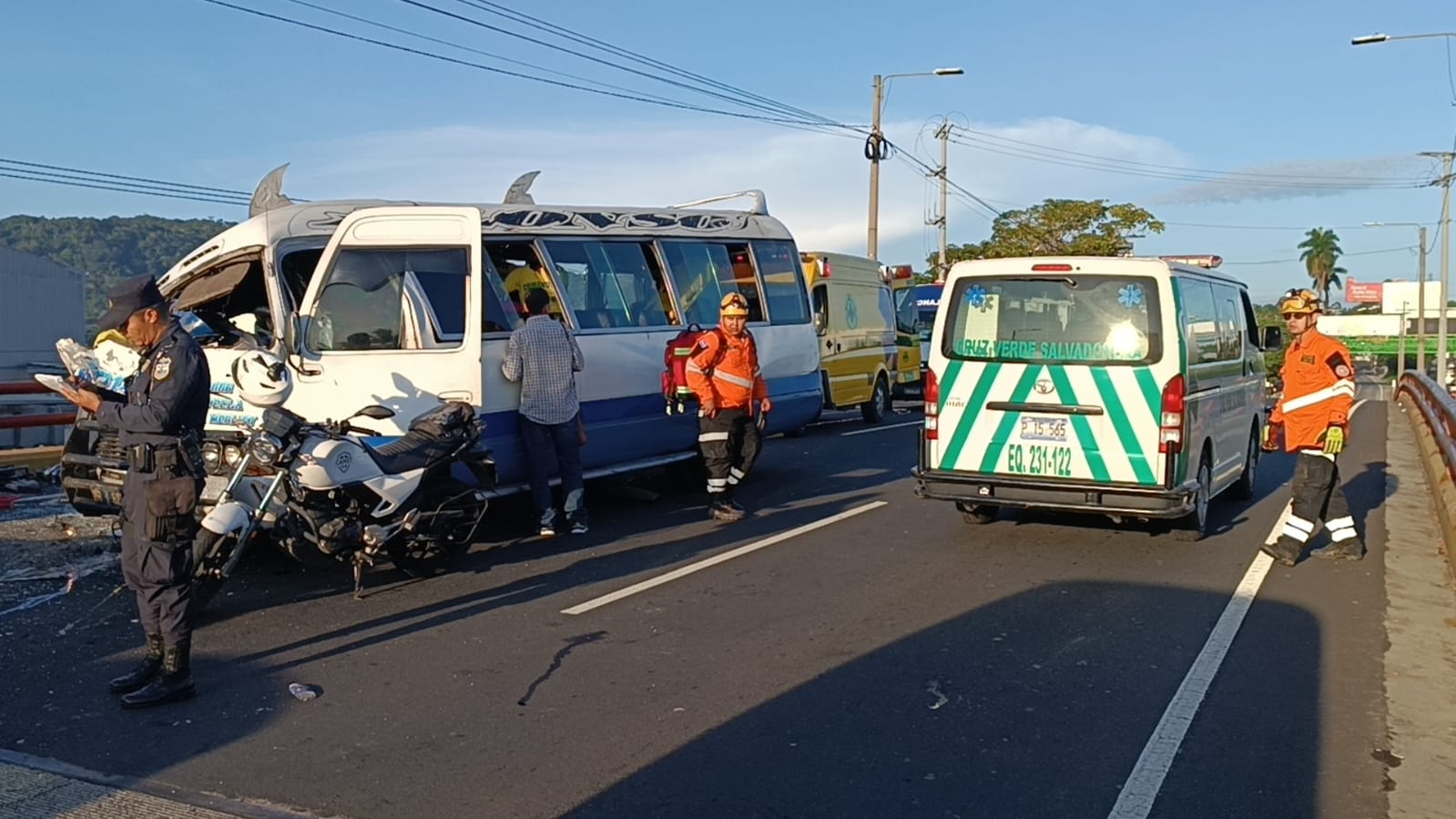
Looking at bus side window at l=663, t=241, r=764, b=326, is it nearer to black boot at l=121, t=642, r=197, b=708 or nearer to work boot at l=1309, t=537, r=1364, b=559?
work boot at l=1309, t=537, r=1364, b=559

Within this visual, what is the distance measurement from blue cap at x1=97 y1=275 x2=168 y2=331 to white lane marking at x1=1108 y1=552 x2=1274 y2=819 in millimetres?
4672

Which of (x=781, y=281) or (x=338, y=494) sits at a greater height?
(x=781, y=281)

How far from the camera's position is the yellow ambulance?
62.3ft

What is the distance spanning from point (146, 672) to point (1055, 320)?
650cm

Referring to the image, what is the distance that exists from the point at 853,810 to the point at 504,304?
605 centimetres

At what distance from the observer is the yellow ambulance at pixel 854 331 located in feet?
62.3

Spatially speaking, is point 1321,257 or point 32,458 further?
point 1321,257

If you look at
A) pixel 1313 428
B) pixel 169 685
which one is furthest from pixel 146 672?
pixel 1313 428

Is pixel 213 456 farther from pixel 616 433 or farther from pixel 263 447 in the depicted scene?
pixel 616 433

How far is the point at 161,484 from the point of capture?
18.5 feet

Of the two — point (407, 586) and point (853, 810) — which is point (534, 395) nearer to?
point (407, 586)

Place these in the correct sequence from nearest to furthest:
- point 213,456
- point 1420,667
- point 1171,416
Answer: point 1420,667 → point 213,456 → point 1171,416

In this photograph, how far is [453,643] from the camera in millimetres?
6809

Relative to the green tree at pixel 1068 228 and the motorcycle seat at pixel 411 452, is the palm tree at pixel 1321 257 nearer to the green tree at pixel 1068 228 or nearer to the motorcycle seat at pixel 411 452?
the green tree at pixel 1068 228
